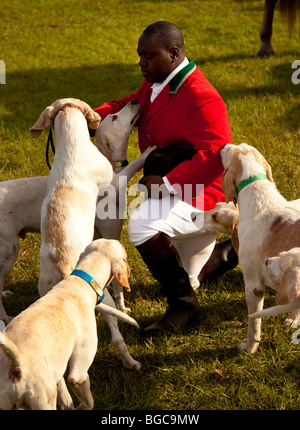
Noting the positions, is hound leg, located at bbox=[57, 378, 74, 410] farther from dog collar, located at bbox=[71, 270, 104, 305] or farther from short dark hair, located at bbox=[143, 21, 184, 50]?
short dark hair, located at bbox=[143, 21, 184, 50]

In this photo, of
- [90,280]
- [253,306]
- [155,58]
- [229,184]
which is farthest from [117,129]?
[253,306]

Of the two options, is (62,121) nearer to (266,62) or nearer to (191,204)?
(191,204)

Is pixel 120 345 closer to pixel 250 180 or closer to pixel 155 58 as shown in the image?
pixel 250 180

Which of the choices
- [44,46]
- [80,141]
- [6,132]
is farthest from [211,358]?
[44,46]

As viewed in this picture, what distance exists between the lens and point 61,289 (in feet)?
10.4

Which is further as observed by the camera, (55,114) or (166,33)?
(55,114)

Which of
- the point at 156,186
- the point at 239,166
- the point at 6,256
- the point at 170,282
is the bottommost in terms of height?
the point at 170,282

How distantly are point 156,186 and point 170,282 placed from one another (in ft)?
2.51

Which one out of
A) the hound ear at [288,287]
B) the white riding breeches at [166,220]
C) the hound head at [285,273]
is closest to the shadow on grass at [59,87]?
the white riding breeches at [166,220]

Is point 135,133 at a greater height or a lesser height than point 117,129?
lesser

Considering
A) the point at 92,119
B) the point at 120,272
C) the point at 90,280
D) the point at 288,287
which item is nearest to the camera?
the point at 288,287

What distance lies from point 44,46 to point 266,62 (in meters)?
4.73

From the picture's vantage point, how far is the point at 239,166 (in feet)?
12.5

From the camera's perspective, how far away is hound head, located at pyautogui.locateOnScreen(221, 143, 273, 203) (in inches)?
148
